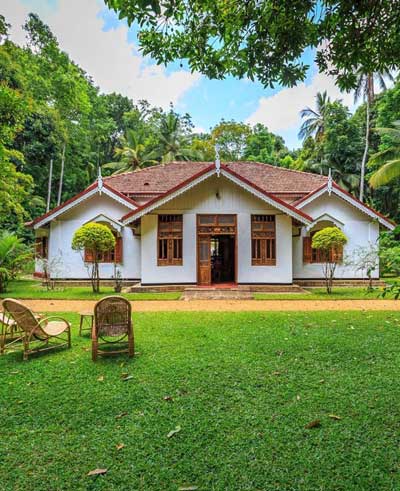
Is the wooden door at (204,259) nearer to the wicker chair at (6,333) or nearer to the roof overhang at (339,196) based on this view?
the roof overhang at (339,196)

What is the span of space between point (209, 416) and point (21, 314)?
3578mm

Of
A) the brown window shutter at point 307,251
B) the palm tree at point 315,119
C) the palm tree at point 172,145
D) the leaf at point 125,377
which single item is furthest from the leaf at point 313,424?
the palm tree at point 315,119

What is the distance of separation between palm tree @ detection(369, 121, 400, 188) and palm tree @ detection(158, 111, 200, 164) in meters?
17.7

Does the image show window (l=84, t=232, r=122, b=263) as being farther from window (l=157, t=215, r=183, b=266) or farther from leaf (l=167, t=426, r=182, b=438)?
leaf (l=167, t=426, r=182, b=438)

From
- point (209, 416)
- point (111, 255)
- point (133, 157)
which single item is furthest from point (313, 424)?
point (133, 157)

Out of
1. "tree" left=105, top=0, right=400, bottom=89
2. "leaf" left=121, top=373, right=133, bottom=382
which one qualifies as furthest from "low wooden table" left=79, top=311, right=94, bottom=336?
"tree" left=105, top=0, right=400, bottom=89

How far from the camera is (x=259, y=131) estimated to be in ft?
120

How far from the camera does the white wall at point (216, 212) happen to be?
13.3 meters

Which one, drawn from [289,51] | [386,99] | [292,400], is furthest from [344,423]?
[386,99]

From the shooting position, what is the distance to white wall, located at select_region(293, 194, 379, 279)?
14961mm

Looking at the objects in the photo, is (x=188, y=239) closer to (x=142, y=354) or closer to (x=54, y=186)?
(x=142, y=354)

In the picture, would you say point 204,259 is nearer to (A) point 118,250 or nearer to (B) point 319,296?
(A) point 118,250

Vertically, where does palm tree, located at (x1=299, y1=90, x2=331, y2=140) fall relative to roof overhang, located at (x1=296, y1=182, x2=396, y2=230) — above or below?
above

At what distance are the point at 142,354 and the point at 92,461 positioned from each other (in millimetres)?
2637
